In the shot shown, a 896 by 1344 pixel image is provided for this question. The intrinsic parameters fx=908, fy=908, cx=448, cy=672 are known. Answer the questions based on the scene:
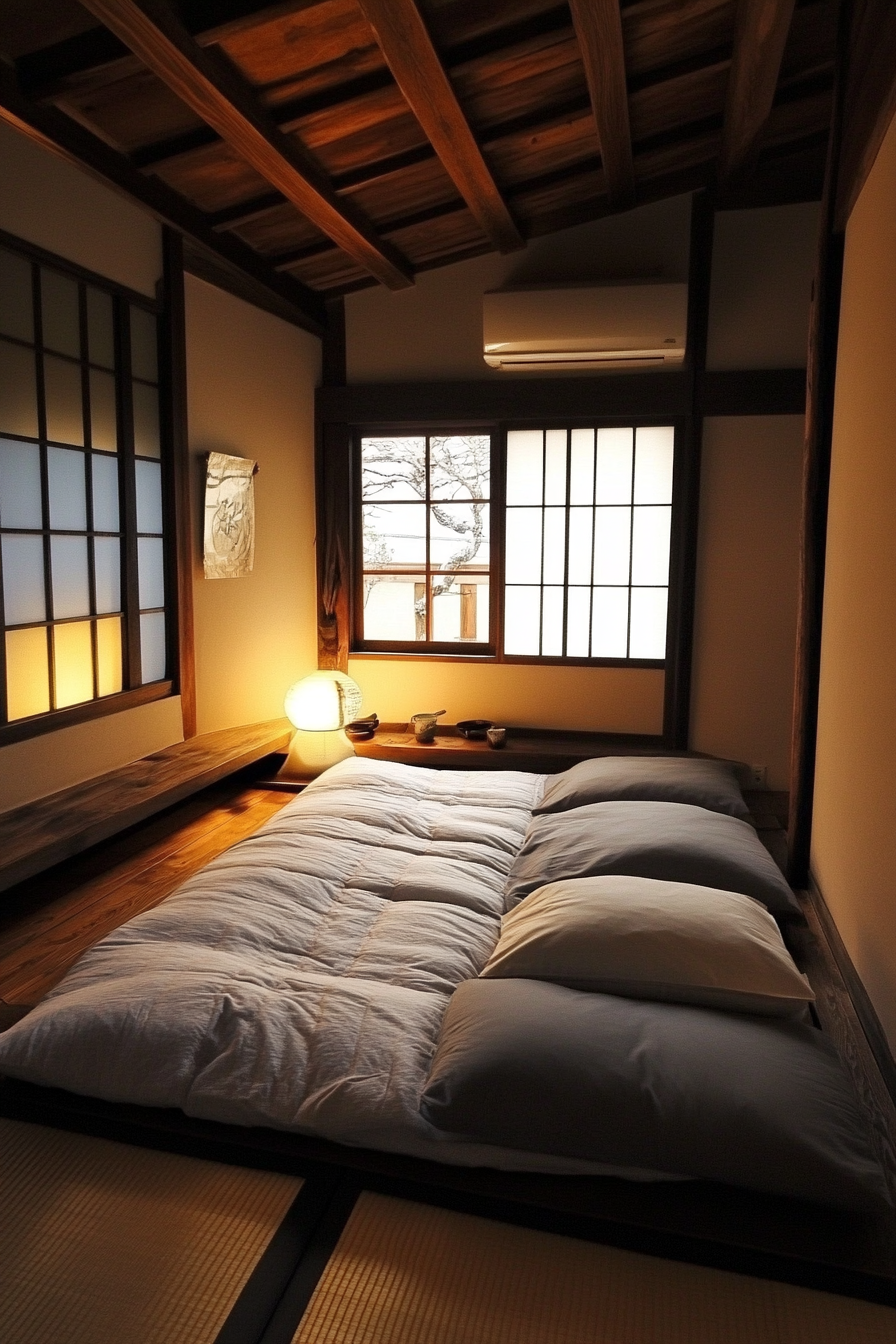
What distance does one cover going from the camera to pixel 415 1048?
67.3 inches

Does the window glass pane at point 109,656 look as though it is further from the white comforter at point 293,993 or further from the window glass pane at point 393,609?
the window glass pane at point 393,609

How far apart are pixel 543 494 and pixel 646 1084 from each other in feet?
13.5

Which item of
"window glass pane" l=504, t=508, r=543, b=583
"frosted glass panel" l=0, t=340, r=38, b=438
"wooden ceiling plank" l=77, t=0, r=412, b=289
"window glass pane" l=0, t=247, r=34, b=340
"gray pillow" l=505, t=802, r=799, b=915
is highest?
"wooden ceiling plank" l=77, t=0, r=412, b=289

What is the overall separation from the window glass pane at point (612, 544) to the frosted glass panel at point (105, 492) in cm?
263

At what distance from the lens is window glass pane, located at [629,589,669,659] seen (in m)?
5.13

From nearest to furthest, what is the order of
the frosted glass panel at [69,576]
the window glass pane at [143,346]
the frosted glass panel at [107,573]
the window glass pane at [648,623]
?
A: the frosted glass panel at [69,576] < the frosted glass panel at [107,573] < the window glass pane at [143,346] < the window glass pane at [648,623]

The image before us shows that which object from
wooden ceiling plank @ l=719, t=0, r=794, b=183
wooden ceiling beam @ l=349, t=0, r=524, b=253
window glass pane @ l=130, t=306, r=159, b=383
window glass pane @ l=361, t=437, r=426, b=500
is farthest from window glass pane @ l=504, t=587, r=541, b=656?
wooden ceiling plank @ l=719, t=0, r=794, b=183

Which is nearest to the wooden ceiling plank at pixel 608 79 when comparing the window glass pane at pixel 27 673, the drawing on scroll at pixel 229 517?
the drawing on scroll at pixel 229 517

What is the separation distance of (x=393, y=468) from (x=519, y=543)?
2.96 feet

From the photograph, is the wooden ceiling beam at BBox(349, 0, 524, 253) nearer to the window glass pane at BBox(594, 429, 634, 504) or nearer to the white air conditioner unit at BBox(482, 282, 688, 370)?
the white air conditioner unit at BBox(482, 282, 688, 370)

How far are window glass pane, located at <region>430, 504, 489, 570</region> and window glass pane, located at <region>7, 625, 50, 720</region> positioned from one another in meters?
2.58

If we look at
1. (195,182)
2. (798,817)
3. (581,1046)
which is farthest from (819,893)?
(195,182)

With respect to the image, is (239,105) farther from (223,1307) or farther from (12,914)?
(223,1307)

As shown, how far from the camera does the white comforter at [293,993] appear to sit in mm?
1597
